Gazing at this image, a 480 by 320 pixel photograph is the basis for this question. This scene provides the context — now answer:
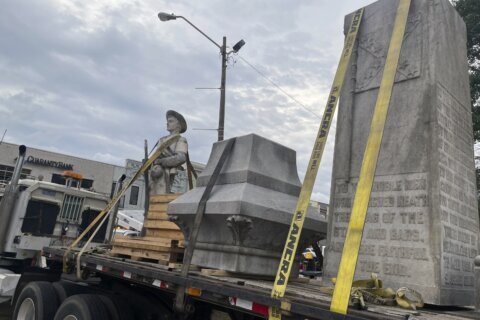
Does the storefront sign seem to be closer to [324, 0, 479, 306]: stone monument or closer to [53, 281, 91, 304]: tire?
[53, 281, 91, 304]: tire

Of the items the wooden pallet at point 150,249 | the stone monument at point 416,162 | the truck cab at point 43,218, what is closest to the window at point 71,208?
the truck cab at point 43,218

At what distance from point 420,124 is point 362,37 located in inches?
54.0

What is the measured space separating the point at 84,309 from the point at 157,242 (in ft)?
3.90

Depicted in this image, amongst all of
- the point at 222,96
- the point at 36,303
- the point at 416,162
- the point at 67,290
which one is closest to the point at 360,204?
the point at 416,162

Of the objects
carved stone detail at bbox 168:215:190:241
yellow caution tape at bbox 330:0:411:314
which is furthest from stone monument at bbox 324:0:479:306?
carved stone detail at bbox 168:215:190:241

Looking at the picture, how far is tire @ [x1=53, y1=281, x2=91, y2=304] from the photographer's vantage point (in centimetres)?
600

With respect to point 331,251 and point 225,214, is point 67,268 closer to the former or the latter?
point 225,214

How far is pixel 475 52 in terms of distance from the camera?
43.0 feet

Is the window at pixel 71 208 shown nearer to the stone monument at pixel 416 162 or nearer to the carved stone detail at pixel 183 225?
the carved stone detail at pixel 183 225

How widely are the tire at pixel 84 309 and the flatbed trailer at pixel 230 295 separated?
0.37 meters

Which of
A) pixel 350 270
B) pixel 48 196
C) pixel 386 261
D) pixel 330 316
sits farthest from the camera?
pixel 48 196

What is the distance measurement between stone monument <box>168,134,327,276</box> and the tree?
10.0 m

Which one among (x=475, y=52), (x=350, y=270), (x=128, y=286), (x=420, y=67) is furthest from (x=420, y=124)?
(x=475, y=52)

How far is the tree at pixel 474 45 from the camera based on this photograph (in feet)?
42.0
